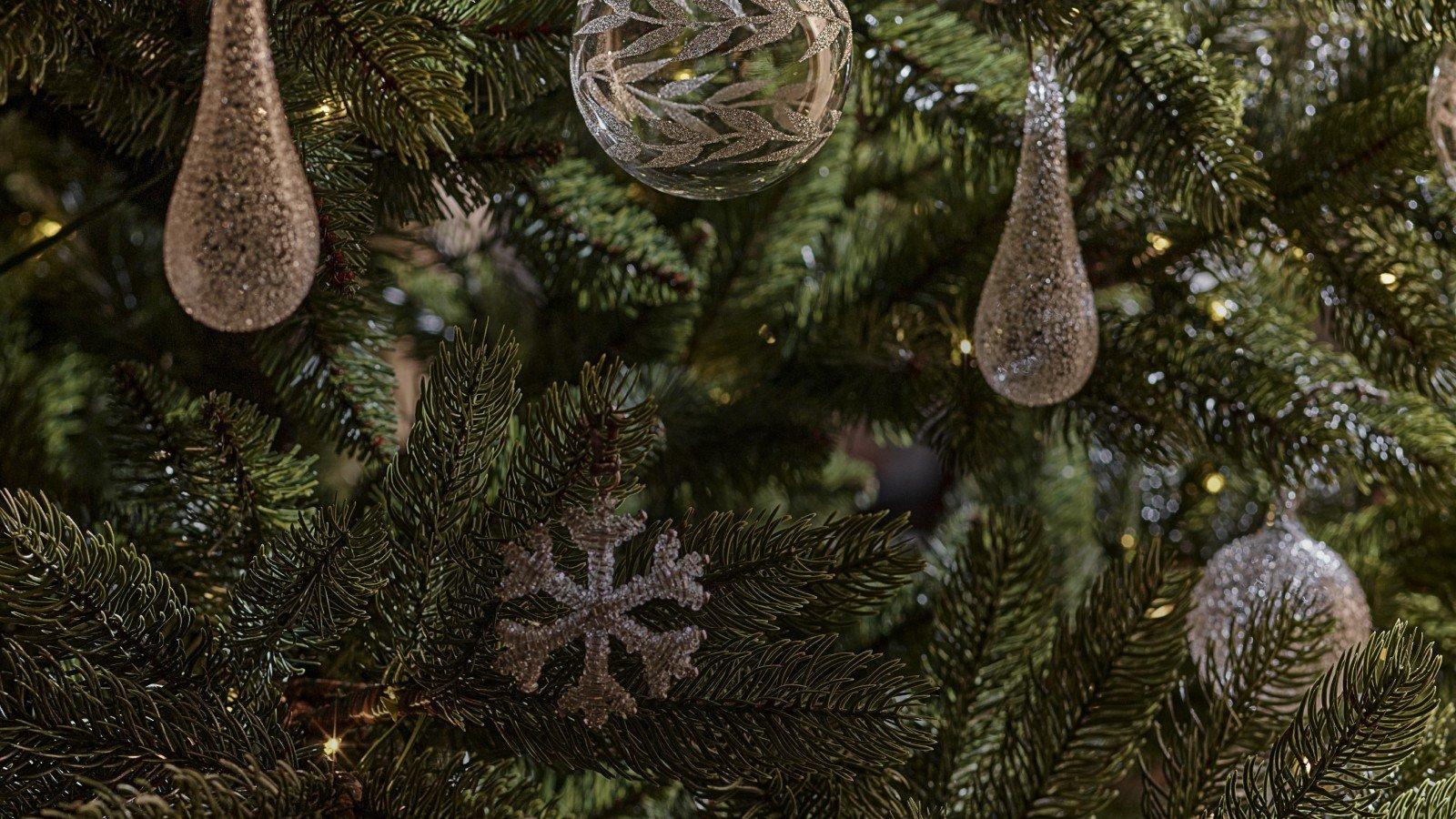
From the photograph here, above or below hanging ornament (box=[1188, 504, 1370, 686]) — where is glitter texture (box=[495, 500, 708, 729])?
above

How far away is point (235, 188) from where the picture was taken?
A: 295 mm

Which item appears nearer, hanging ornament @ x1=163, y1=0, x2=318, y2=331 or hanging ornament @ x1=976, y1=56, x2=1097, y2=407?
hanging ornament @ x1=163, y1=0, x2=318, y2=331

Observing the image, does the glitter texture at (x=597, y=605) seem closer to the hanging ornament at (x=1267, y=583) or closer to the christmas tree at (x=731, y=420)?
the christmas tree at (x=731, y=420)

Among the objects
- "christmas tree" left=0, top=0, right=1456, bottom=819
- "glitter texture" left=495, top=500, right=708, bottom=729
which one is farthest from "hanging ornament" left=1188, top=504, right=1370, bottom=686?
"glitter texture" left=495, top=500, right=708, bottom=729

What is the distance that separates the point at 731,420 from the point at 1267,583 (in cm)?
26

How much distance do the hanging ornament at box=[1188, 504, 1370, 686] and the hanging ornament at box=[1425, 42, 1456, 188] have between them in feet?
0.55

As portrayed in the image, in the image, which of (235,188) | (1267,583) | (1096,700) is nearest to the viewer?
(235,188)

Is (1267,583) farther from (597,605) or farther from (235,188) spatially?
(235,188)

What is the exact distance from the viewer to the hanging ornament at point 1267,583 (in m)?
0.52

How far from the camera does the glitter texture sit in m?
0.34

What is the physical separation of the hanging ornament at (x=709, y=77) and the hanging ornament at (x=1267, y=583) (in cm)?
29

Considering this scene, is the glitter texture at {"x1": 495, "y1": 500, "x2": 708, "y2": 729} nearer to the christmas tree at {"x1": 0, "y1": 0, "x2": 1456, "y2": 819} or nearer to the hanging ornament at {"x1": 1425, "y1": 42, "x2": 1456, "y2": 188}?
the christmas tree at {"x1": 0, "y1": 0, "x2": 1456, "y2": 819}

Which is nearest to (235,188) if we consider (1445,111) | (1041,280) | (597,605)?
(597,605)

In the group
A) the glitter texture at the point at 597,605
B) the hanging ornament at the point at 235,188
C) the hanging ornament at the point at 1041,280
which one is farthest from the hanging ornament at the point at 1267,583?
the hanging ornament at the point at 235,188
